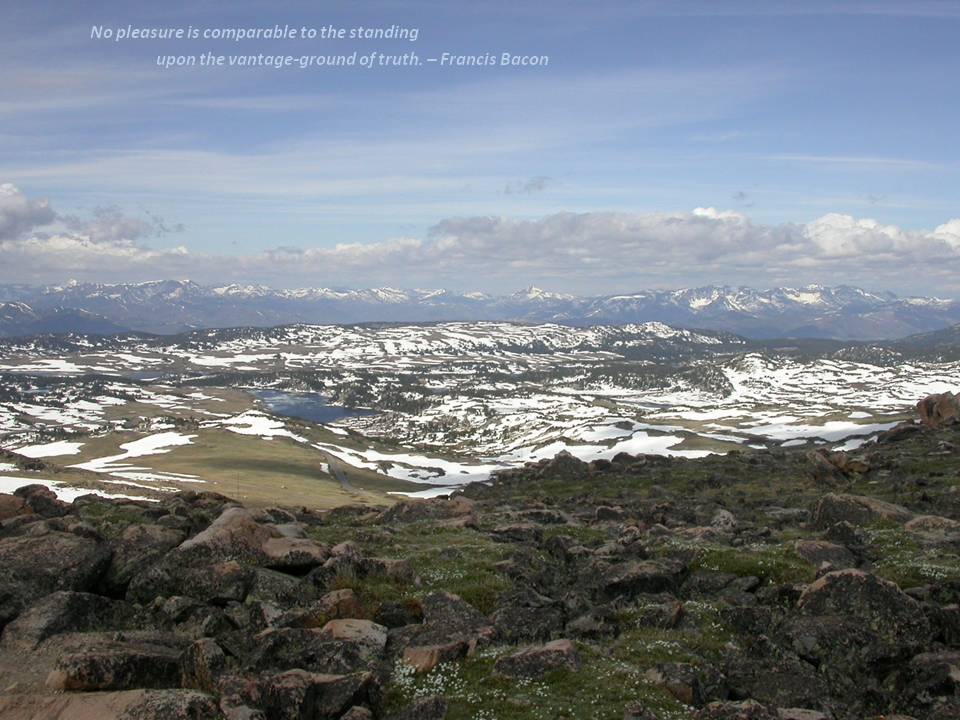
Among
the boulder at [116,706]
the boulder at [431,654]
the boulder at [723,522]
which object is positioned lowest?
the boulder at [723,522]

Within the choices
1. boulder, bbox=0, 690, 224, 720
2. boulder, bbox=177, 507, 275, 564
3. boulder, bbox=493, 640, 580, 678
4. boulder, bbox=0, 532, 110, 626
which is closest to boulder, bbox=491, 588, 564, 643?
boulder, bbox=493, 640, 580, 678

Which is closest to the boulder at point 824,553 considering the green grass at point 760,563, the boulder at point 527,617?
the green grass at point 760,563

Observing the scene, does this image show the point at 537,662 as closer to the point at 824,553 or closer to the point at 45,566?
the point at 824,553

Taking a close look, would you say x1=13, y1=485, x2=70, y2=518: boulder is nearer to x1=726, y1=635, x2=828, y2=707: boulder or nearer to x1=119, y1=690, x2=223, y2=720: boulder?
x1=119, y1=690, x2=223, y2=720: boulder

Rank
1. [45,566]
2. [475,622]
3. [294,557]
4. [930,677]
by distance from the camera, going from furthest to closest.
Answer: [294,557], [45,566], [475,622], [930,677]

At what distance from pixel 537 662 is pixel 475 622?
350 cm

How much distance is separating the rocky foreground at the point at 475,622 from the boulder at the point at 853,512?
1.11 ft

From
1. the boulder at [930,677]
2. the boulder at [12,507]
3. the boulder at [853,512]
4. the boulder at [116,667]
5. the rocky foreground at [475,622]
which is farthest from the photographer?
the boulder at [853,512]

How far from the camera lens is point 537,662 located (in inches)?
630

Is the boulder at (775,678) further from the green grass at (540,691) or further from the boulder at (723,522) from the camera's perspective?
the boulder at (723,522)

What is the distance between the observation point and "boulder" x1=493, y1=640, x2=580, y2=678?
15.8 m

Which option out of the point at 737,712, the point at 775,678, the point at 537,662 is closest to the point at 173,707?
the point at 537,662

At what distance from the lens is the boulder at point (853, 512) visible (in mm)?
32459

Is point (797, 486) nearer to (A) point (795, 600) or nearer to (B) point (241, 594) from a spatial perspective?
(A) point (795, 600)
